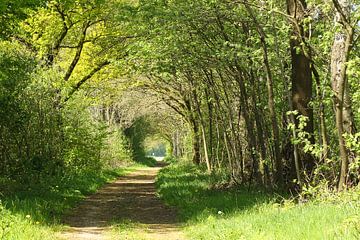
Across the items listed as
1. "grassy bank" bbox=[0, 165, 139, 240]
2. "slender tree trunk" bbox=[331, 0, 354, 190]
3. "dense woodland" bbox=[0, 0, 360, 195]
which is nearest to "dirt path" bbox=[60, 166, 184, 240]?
"grassy bank" bbox=[0, 165, 139, 240]

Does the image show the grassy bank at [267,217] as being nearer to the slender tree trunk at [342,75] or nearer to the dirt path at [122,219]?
the dirt path at [122,219]

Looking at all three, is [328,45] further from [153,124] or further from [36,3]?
[153,124]

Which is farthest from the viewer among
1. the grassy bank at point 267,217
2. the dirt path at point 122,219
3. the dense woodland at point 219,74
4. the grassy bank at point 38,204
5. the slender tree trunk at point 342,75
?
the dense woodland at point 219,74

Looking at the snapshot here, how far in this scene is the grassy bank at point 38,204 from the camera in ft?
29.5

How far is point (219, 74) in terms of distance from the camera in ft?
55.3

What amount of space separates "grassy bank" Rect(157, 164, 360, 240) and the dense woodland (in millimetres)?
955

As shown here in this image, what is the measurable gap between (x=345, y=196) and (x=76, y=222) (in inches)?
246

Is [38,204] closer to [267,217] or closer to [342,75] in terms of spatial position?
[267,217]

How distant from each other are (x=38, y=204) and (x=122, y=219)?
2054mm

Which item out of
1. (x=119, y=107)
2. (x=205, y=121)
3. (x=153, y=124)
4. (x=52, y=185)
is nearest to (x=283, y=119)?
(x=52, y=185)

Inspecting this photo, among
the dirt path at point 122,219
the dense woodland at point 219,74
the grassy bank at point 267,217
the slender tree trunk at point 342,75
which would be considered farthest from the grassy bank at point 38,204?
the slender tree trunk at point 342,75

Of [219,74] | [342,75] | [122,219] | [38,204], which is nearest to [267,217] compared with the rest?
[342,75]

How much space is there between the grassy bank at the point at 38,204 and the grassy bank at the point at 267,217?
118 inches

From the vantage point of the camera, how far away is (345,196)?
8.90 m
